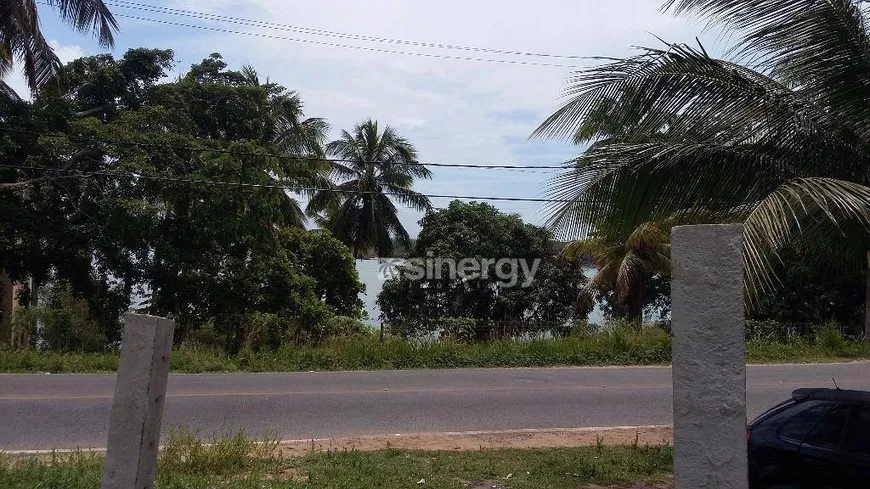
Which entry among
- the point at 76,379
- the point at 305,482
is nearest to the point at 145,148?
the point at 76,379

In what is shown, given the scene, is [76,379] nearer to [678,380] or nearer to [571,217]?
[571,217]

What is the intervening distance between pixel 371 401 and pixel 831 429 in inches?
302

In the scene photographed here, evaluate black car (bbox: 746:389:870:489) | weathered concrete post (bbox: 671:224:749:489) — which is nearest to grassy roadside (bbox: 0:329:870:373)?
black car (bbox: 746:389:870:489)

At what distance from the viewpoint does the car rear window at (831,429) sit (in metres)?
5.68

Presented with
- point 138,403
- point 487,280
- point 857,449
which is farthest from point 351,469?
point 487,280

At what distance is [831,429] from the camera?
576cm

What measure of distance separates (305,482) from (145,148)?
17.1 m

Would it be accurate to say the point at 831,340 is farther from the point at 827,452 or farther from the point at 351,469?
the point at 351,469

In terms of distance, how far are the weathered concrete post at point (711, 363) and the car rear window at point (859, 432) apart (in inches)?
103

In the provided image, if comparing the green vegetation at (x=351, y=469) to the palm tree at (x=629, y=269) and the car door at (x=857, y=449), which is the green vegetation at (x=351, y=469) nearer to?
the car door at (x=857, y=449)

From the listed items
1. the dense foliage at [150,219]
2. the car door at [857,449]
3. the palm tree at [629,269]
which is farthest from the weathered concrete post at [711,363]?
the palm tree at [629,269]

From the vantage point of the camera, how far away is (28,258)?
68.9 ft

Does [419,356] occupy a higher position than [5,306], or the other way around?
[5,306]

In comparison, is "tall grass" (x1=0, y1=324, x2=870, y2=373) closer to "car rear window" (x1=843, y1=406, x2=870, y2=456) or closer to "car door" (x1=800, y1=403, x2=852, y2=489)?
"car door" (x1=800, y1=403, x2=852, y2=489)
